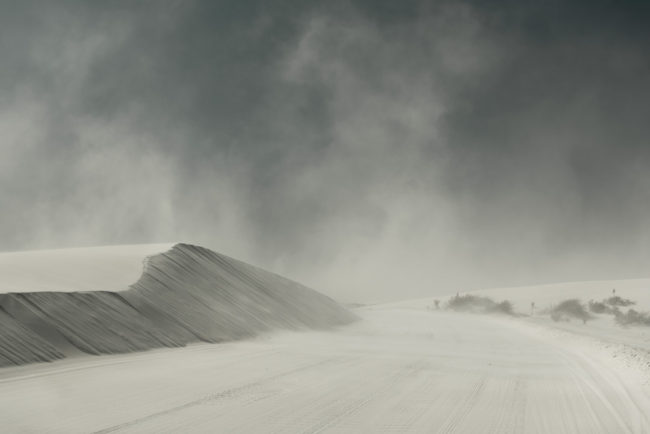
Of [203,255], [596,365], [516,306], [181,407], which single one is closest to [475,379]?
[596,365]

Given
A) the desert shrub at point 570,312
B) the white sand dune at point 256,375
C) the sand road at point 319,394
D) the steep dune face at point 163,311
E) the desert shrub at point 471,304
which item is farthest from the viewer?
the desert shrub at point 471,304

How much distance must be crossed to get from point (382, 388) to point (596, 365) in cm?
632

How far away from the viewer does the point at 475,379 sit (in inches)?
→ 420

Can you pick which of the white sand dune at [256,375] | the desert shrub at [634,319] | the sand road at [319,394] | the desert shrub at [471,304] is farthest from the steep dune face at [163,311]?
the desert shrub at [471,304]

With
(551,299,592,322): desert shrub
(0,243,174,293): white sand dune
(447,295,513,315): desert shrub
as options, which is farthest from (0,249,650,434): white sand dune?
(447,295,513,315): desert shrub

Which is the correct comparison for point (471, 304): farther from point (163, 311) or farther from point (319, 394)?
point (319, 394)

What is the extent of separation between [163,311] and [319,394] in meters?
8.44

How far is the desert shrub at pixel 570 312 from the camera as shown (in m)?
42.6

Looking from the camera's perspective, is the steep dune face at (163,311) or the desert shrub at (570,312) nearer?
the steep dune face at (163,311)

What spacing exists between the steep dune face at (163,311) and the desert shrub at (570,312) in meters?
22.1

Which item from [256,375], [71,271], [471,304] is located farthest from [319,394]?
[471,304]

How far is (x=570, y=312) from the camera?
45531 millimetres

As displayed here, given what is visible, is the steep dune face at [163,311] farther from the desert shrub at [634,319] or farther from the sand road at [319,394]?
the desert shrub at [634,319]

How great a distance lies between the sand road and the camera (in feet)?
22.8
